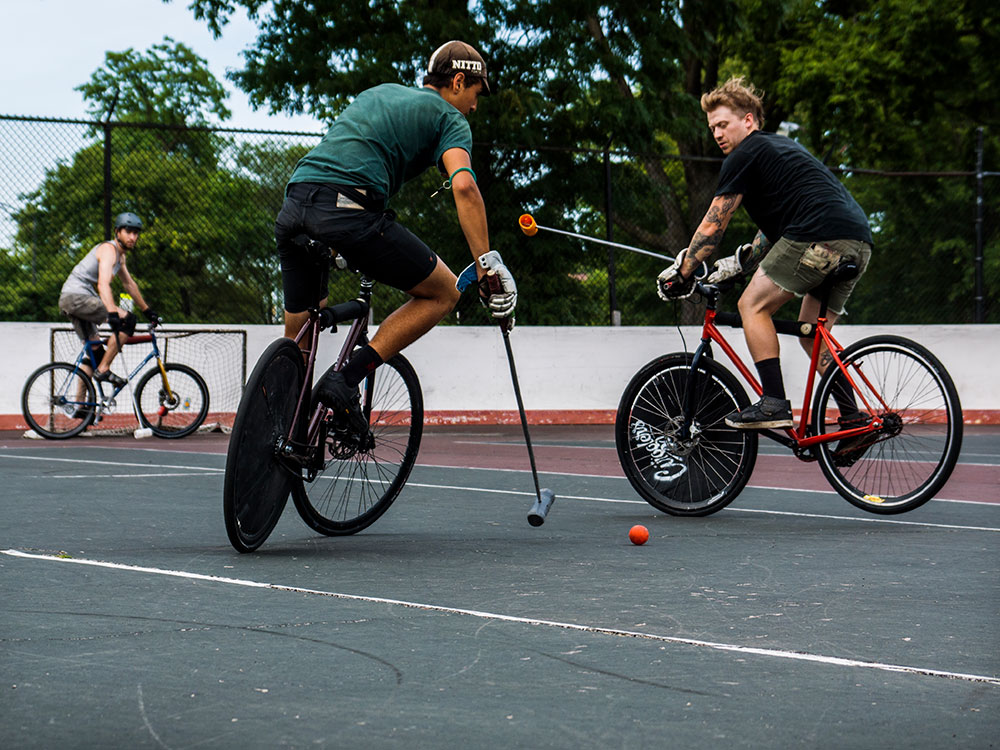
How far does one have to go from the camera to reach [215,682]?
3.01 m

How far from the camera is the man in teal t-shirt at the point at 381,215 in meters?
5.02

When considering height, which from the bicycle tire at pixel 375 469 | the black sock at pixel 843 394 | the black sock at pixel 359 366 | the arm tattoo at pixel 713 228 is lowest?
the bicycle tire at pixel 375 469

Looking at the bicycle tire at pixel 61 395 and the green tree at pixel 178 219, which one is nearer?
the bicycle tire at pixel 61 395

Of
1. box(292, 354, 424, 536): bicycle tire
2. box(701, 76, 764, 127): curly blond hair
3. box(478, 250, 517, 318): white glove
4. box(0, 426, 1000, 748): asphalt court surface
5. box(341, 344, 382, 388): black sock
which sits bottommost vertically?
box(0, 426, 1000, 748): asphalt court surface

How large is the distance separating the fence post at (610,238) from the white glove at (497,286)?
9.85 m

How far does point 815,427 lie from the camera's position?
626cm

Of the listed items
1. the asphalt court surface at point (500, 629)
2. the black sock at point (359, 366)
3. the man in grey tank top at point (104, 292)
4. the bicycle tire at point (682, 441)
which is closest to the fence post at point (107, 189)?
the man in grey tank top at point (104, 292)

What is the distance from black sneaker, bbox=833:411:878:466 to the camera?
6.17 m

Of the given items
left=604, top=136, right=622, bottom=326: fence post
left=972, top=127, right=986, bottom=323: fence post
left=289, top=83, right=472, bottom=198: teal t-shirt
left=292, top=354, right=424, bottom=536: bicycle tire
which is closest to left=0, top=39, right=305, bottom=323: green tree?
left=604, top=136, right=622, bottom=326: fence post

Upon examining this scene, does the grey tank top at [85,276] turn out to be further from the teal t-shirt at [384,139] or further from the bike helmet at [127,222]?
the teal t-shirt at [384,139]

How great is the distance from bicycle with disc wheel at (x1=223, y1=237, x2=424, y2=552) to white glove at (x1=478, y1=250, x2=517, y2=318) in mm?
481

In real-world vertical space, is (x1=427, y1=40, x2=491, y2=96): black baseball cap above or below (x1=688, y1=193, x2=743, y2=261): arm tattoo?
above

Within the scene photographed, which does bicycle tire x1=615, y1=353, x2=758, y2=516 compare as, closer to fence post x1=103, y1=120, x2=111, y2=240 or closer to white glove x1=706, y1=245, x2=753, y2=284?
white glove x1=706, y1=245, x2=753, y2=284

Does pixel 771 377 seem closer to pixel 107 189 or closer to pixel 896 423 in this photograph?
pixel 896 423
